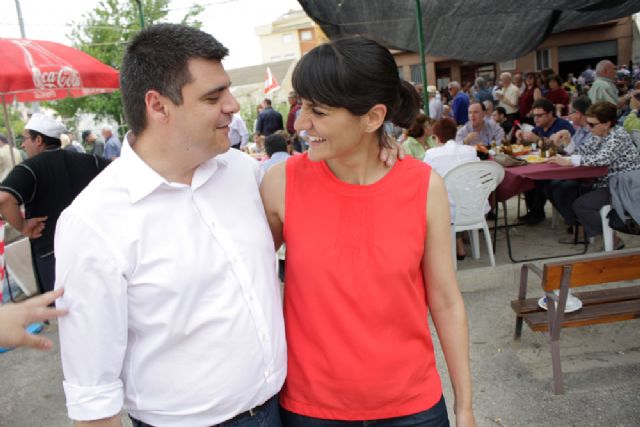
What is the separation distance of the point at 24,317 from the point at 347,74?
3.08 ft

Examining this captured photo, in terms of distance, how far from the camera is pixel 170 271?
4.36ft

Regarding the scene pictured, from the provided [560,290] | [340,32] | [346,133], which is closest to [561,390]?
[560,290]

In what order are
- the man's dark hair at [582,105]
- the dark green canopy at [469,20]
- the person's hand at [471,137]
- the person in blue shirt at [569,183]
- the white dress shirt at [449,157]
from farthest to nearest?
the person's hand at [471,137]
the man's dark hair at [582,105]
the dark green canopy at [469,20]
the person in blue shirt at [569,183]
the white dress shirt at [449,157]

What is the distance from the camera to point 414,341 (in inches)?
61.9

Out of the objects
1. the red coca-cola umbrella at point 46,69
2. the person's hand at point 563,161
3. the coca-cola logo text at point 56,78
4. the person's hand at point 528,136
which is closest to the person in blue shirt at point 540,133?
the person's hand at point 528,136

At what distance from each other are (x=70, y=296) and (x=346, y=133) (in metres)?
0.77

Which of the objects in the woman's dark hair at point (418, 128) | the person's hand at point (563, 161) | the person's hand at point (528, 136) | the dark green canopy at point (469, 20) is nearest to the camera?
A: the person's hand at point (563, 161)

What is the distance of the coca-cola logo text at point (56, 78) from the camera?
5.48 meters

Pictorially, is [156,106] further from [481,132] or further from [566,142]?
[481,132]

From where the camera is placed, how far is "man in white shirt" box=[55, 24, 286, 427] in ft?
4.21

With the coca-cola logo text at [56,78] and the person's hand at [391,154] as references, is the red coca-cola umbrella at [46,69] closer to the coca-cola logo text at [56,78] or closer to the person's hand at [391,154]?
the coca-cola logo text at [56,78]

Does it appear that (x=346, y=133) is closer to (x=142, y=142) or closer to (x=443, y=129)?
(x=142, y=142)

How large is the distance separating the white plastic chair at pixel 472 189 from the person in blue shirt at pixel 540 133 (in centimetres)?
151

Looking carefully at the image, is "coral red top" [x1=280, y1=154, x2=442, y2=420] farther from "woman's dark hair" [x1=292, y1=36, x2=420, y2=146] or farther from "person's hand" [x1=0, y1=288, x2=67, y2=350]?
"person's hand" [x1=0, y1=288, x2=67, y2=350]
